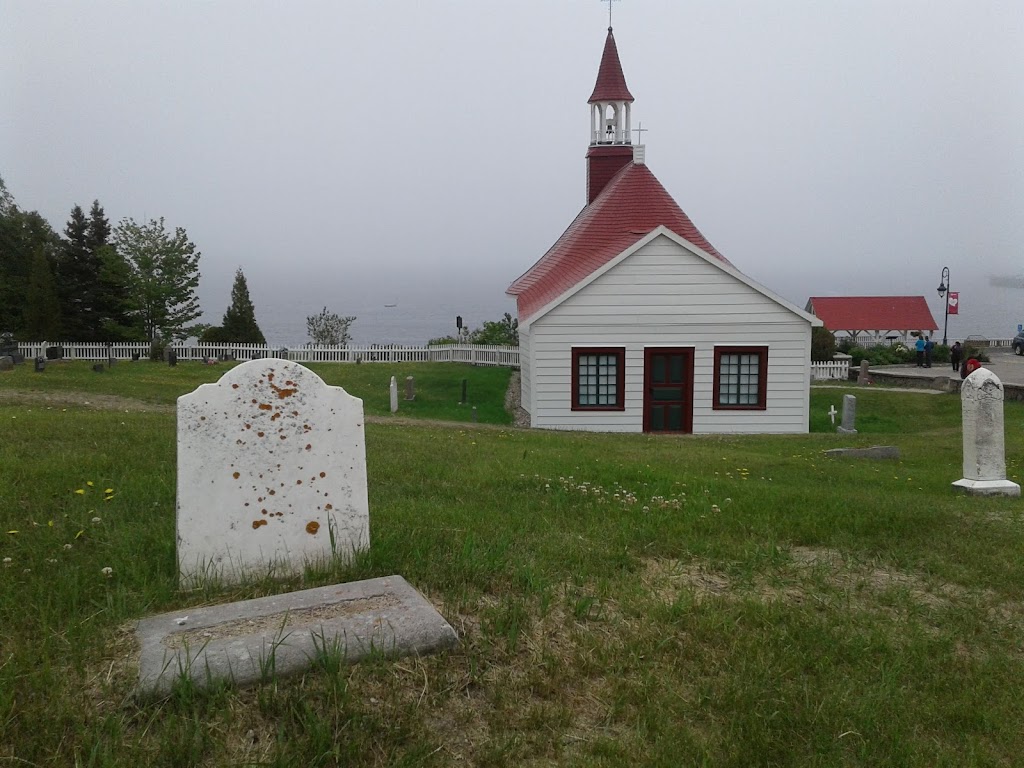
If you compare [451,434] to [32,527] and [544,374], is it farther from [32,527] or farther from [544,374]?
[32,527]

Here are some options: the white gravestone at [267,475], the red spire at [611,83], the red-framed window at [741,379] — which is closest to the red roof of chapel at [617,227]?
the red-framed window at [741,379]

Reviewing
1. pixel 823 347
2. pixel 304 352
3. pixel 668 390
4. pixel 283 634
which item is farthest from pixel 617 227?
pixel 823 347

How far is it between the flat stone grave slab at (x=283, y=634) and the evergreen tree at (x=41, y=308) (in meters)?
44.3

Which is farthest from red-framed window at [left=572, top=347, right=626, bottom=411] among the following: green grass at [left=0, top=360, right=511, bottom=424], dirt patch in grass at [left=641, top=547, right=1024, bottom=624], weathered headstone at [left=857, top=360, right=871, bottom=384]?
weathered headstone at [left=857, top=360, right=871, bottom=384]

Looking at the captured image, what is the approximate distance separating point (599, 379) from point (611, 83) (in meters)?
13.4

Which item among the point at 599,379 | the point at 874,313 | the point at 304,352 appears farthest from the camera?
the point at 874,313

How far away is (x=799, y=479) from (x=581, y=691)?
332 inches

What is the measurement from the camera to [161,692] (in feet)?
12.0

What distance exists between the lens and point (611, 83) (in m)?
30.5

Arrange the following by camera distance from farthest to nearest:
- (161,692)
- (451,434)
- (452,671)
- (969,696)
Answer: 1. (451,434)
2. (969,696)
3. (452,671)
4. (161,692)

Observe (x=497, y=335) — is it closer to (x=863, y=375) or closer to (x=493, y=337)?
(x=493, y=337)

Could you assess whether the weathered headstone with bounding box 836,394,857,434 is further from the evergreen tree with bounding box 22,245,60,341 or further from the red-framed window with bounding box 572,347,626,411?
the evergreen tree with bounding box 22,245,60,341

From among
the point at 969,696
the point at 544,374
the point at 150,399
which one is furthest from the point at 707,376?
the point at 969,696

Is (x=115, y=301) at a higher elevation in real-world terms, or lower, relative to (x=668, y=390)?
higher
